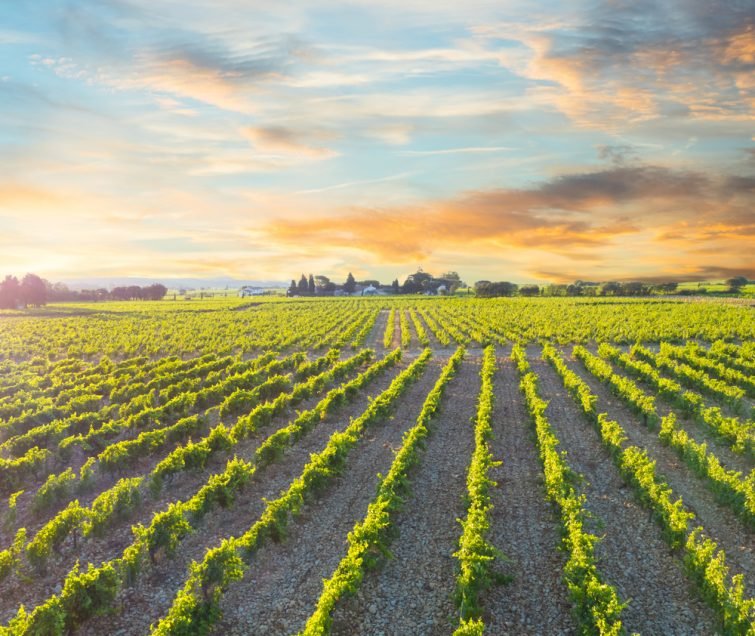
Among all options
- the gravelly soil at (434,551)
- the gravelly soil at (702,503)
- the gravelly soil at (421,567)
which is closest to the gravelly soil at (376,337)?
the gravelly soil at (702,503)

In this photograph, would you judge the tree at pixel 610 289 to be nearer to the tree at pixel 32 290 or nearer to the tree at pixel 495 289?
the tree at pixel 495 289

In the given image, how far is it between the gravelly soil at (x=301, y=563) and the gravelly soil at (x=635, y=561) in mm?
5890

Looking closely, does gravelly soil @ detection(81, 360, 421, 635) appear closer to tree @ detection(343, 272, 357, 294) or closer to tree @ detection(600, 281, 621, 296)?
tree @ detection(600, 281, 621, 296)

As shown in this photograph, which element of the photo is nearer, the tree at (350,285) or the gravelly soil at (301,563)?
the gravelly soil at (301,563)

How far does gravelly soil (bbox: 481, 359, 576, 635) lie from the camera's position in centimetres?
952

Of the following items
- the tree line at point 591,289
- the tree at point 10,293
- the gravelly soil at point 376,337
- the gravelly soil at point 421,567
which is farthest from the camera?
the tree line at point 591,289

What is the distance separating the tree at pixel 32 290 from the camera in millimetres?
101312

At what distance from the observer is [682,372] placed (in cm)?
2853

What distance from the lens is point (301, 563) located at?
11281 mm

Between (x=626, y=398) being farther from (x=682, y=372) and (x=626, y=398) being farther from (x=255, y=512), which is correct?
(x=255, y=512)

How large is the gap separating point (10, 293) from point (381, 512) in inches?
4474

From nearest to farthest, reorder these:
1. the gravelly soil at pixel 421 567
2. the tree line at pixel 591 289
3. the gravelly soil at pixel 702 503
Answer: the gravelly soil at pixel 421 567 → the gravelly soil at pixel 702 503 → the tree line at pixel 591 289

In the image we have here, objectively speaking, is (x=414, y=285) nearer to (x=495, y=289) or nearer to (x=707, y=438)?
(x=495, y=289)

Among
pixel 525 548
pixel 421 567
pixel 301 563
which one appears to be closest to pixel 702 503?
pixel 525 548
